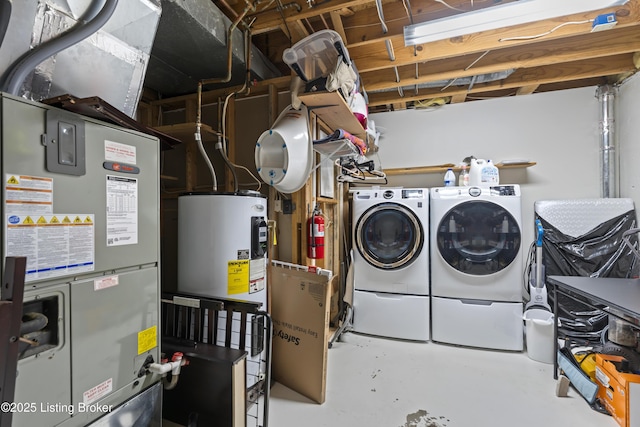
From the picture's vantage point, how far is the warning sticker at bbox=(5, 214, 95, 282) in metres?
0.75

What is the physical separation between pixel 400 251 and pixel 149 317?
2.37m

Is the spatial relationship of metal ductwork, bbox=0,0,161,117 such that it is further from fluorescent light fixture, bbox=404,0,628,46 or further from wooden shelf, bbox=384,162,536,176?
wooden shelf, bbox=384,162,536,176

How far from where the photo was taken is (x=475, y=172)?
304cm

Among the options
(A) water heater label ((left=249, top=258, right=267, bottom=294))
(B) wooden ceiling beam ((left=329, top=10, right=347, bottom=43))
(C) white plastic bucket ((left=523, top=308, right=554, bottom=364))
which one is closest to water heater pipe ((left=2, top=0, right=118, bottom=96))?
(A) water heater label ((left=249, top=258, right=267, bottom=294))

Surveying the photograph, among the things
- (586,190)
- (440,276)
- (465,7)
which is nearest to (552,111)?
(586,190)

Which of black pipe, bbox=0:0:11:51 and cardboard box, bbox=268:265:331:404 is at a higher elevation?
black pipe, bbox=0:0:11:51

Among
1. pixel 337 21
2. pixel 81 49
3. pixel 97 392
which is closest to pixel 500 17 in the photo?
pixel 337 21

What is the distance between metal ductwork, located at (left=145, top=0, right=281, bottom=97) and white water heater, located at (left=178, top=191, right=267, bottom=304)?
99 centimetres

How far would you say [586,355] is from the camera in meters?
2.06

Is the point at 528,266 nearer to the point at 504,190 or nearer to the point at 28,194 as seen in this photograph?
the point at 504,190

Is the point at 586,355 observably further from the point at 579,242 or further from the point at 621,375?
the point at 579,242

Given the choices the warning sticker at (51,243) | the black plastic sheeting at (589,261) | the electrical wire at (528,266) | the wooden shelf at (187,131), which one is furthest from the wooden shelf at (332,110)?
the black plastic sheeting at (589,261)

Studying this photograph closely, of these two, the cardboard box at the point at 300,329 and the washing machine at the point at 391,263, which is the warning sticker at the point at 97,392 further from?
the washing machine at the point at 391,263

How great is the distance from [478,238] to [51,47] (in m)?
3.14
